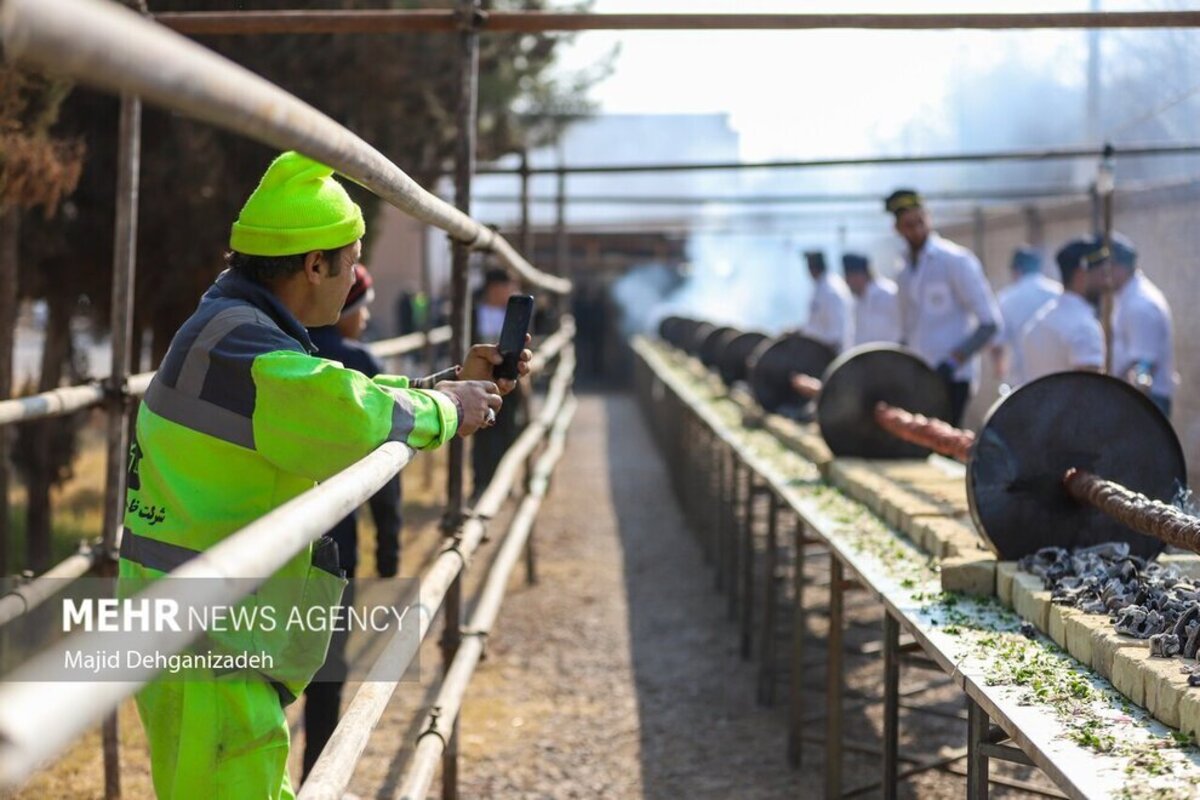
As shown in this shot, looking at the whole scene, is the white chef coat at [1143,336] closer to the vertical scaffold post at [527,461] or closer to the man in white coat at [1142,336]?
the man in white coat at [1142,336]

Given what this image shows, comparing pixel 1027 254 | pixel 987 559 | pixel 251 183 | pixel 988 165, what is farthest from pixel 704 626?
pixel 988 165

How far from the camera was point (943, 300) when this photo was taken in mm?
8578

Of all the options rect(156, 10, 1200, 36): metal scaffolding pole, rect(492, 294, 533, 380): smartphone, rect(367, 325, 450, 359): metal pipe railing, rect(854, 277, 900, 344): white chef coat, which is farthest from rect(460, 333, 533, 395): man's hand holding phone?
rect(854, 277, 900, 344): white chef coat

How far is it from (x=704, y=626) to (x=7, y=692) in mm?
7438

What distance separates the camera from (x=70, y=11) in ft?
3.96

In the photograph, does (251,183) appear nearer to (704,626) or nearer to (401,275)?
(704,626)

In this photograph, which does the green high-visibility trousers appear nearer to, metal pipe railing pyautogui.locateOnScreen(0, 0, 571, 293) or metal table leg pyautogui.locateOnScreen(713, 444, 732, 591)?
metal pipe railing pyautogui.locateOnScreen(0, 0, 571, 293)

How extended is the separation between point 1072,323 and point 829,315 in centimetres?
563

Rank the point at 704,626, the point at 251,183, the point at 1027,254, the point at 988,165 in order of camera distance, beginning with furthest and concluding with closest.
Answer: the point at 988,165
the point at 1027,254
the point at 251,183
the point at 704,626

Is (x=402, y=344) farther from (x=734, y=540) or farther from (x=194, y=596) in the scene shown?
(x=194, y=596)

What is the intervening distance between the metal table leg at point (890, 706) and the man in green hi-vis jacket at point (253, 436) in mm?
1913

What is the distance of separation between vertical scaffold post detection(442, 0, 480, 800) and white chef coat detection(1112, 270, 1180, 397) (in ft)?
14.9

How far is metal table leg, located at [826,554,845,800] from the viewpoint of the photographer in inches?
201

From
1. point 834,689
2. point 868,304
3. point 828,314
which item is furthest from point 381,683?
point 828,314
